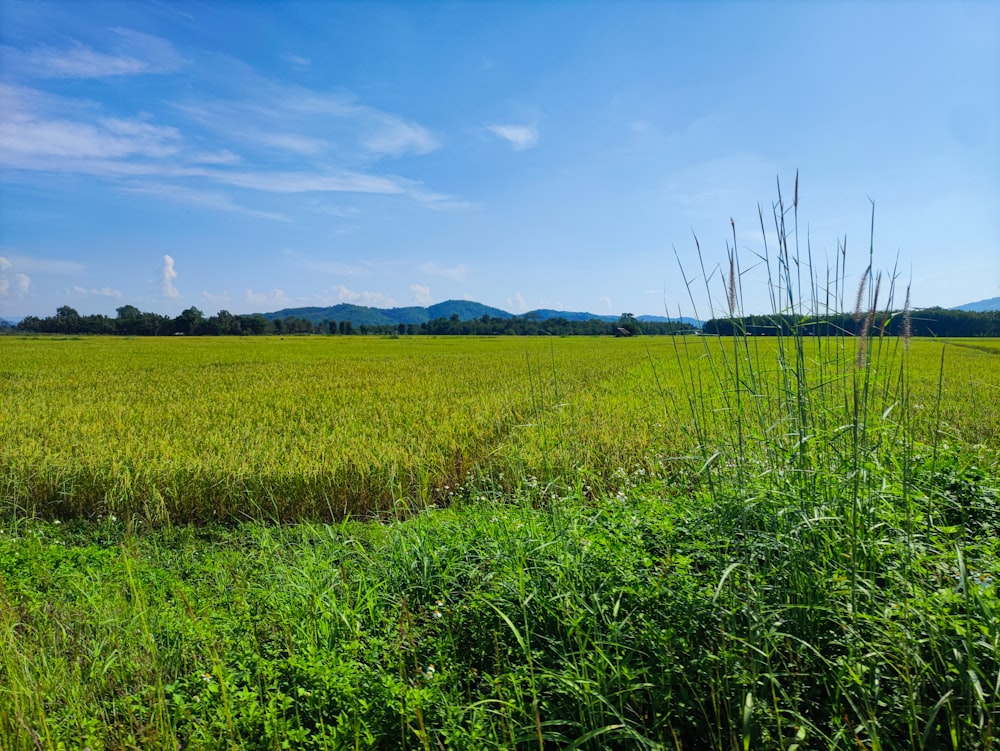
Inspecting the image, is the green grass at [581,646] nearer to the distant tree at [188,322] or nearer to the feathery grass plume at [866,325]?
the feathery grass plume at [866,325]

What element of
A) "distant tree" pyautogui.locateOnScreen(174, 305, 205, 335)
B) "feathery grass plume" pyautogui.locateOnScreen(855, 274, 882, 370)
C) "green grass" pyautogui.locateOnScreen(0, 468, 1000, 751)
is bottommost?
"green grass" pyautogui.locateOnScreen(0, 468, 1000, 751)

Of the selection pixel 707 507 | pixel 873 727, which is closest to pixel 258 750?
pixel 873 727

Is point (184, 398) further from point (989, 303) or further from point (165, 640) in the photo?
point (989, 303)

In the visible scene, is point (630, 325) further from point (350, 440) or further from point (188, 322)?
point (188, 322)

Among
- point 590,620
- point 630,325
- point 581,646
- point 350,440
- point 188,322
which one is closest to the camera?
point 581,646

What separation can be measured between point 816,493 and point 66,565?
553 centimetres

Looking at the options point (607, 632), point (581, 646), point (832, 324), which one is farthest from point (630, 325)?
point (581, 646)

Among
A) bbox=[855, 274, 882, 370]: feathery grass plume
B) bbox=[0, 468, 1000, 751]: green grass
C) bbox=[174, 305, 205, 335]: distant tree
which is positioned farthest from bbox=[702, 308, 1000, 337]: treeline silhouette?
bbox=[174, 305, 205, 335]: distant tree

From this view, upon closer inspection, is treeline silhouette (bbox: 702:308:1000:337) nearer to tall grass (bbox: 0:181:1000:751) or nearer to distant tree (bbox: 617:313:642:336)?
tall grass (bbox: 0:181:1000:751)

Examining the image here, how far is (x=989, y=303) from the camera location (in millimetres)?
3912

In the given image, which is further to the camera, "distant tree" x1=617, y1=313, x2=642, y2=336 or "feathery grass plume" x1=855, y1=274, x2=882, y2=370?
"distant tree" x1=617, y1=313, x2=642, y2=336

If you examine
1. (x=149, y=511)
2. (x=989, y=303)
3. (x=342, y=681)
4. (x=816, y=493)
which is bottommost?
(x=149, y=511)

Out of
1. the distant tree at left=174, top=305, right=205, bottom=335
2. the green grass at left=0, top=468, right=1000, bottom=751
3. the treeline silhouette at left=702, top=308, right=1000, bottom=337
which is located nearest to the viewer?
the green grass at left=0, top=468, right=1000, bottom=751

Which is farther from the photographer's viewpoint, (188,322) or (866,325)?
(188,322)
